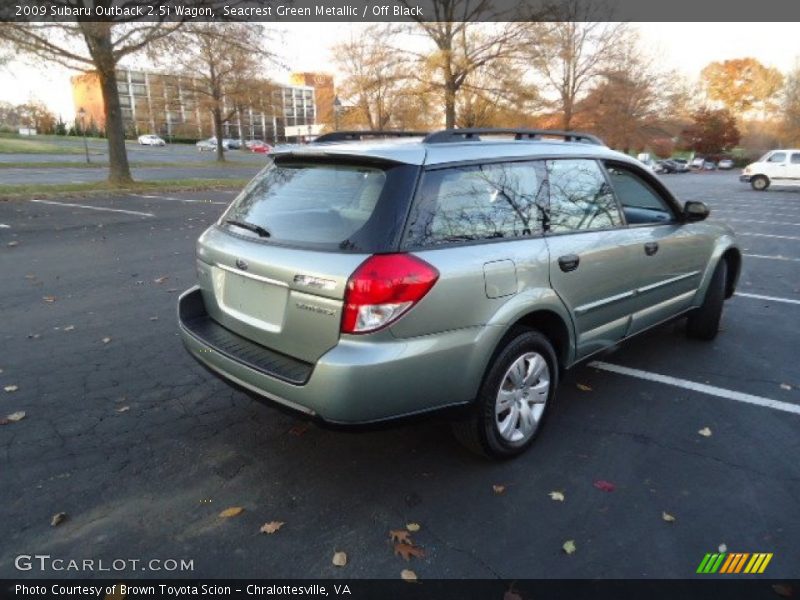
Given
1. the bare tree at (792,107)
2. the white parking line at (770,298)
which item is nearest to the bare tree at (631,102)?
the bare tree at (792,107)

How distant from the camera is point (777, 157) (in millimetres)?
27141

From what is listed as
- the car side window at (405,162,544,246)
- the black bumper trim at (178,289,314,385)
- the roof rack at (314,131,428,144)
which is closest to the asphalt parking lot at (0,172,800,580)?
the black bumper trim at (178,289,314,385)

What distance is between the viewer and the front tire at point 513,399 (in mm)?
2916

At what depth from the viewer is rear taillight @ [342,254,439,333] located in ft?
8.11

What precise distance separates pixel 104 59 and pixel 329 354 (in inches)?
712

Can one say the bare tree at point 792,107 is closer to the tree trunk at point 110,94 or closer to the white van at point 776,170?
the white van at point 776,170

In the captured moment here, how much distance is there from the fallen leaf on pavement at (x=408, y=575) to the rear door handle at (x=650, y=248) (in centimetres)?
271

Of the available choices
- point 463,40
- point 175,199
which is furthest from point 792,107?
point 175,199

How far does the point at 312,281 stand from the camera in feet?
8.47

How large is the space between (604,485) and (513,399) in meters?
0.63

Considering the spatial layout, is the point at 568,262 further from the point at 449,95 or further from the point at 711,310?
the point at 449,95

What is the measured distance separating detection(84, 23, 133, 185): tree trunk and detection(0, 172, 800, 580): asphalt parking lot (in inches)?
581

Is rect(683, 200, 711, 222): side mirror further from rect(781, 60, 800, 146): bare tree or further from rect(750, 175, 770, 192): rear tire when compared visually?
rect(781, 60, 800, 146): bare tree
